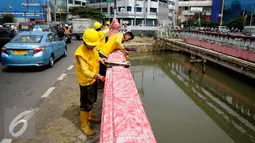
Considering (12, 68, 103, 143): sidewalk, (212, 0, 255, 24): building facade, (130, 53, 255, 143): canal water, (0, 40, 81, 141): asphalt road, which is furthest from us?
(212, 0, 255, 24): building facade

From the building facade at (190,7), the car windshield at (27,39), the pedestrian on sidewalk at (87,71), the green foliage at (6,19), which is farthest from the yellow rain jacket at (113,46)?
the building facade at (190,7)

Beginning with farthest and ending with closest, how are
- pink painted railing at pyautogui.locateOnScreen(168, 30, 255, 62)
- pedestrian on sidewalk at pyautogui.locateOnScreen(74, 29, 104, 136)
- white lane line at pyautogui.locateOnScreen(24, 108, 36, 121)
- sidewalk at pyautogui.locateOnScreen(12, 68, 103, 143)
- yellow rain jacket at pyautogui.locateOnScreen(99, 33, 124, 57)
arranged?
pink painted railing at pyautogui.locateOnScreen(168, 30, 255, 62), yellow rain jacket at pyautogui.locateOnScreen(99, 33, 124, 57), white lane line at pyautogui.locateOnScreen(24, 108, 36, 121), sidewalk at pyautogui.locateOnScreen(12, 68, 103, 143), pedestrian on sidewalk at pyautogui.locateOnScreen(74, 29, 104, 136)

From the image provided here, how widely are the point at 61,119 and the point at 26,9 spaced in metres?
49.6

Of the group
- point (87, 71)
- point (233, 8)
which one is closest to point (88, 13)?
point (233, 8)

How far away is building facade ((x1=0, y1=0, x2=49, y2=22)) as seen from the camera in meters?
46.1

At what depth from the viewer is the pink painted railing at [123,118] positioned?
5.49 ft

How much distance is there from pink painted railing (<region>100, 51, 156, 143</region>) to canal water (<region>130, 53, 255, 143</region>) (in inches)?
123

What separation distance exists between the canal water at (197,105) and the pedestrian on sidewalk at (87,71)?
8.10ft

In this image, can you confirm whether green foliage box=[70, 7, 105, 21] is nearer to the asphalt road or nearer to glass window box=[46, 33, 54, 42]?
glass window box=[46, 33, 54, 42]

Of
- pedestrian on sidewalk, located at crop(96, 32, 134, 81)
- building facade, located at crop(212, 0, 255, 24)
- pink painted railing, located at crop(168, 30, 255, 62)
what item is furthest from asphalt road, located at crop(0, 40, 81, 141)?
building facade, located at crop(212, 0, 255, 24)

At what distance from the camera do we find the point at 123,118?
6.35 ft

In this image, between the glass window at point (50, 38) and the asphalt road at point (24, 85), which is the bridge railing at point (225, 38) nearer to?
the asphalt road at point (24, 85)

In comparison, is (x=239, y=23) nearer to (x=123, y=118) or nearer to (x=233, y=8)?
(x=233, y=8)

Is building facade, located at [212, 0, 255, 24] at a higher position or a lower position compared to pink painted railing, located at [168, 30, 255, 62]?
higher
